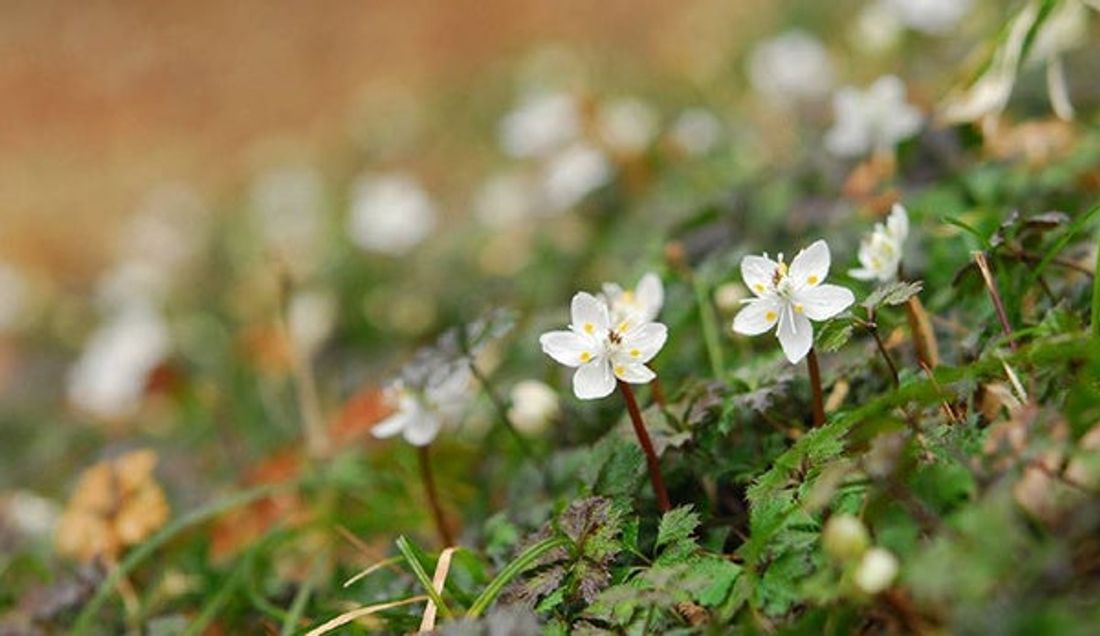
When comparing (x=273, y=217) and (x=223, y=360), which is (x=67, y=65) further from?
(x=223, y=360)

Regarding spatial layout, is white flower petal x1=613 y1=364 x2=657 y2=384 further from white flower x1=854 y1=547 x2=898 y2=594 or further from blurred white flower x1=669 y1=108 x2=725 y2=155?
blurred white flower x1=669 y1=108 x2=725 y2=155

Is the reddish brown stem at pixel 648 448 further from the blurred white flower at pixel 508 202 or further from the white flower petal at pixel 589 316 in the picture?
the blurred white flower at pixel 508 202

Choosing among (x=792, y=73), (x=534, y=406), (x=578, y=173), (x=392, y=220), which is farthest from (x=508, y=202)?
(x=534, y=406)

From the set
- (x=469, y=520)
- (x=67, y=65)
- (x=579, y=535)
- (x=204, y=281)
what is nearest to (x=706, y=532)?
(x=579, y=535)

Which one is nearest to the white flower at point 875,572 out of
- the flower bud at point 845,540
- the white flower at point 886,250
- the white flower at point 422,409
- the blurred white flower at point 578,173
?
the flower bud at point 845,540

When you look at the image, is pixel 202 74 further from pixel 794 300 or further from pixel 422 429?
pixel 794 300

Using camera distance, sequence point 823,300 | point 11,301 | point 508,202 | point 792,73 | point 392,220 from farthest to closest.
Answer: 1. point 11,301
2. point 392,220
3. point 508,202
4. point 792,73
5. point 823,300
